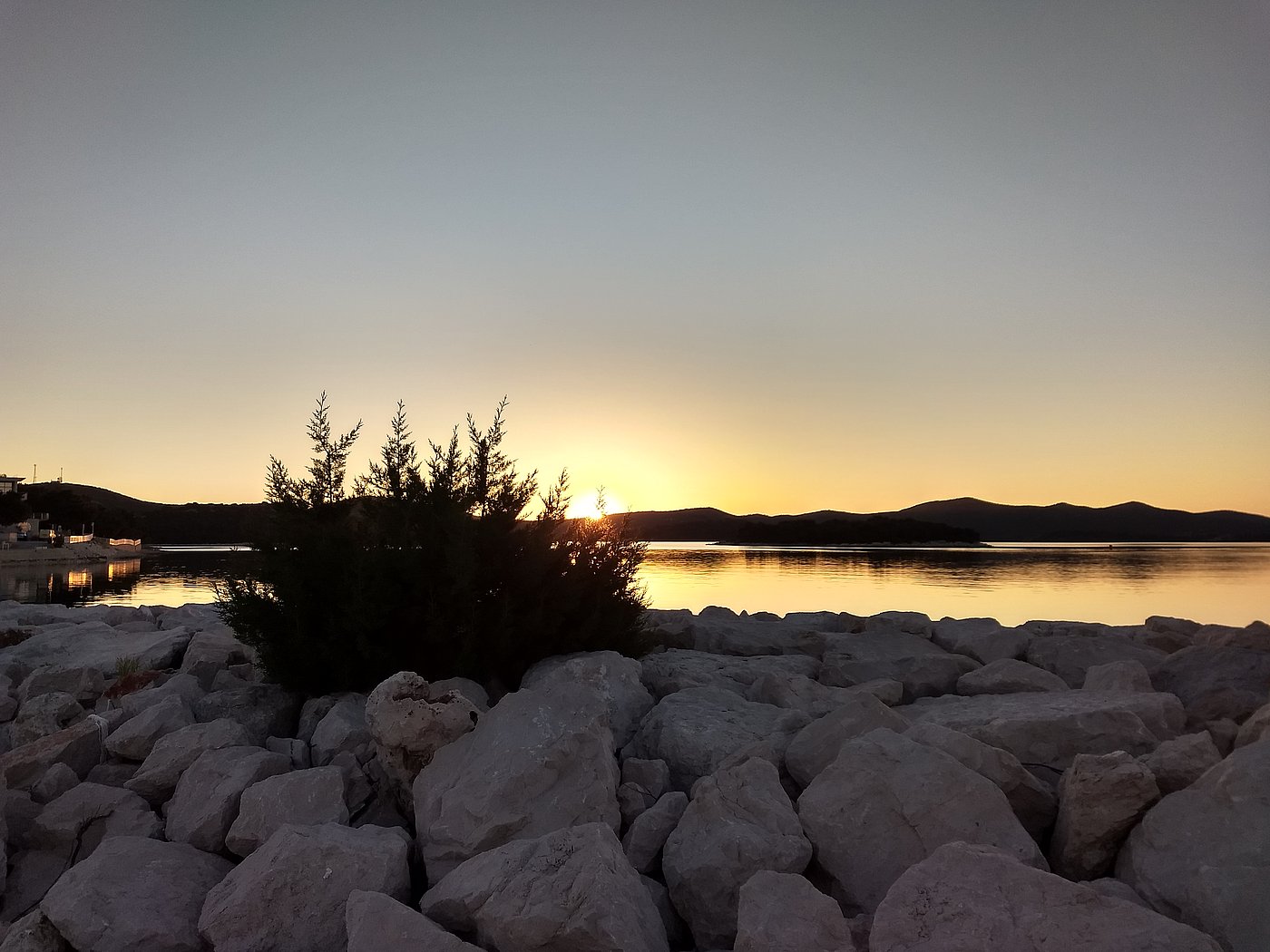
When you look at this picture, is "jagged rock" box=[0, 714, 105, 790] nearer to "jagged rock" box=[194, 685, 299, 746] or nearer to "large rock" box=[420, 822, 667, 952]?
"jagged rock" box=[194, 685, 299, 746]

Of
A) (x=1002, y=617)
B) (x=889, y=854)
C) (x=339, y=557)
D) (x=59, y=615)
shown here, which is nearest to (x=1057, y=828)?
(x=889, y=854)

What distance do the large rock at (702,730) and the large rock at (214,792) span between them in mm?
2274

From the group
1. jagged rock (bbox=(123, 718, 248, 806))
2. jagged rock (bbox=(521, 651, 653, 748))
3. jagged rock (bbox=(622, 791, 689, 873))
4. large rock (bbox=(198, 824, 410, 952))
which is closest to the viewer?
large rock (bbox=(198, 824, 410, 952))

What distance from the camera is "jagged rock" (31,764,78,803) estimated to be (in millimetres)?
5383

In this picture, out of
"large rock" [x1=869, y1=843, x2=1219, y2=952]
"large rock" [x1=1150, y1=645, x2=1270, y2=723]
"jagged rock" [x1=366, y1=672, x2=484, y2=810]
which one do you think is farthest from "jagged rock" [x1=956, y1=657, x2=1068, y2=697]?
"jagged rock" [x1=366, y1=672, x2=484, y2=810]

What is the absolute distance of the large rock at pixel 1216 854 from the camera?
10.9ft

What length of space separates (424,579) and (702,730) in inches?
104

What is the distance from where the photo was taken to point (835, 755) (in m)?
4.79

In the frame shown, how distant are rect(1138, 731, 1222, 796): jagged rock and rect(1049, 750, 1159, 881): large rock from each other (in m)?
0.20

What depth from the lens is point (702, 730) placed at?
547cm

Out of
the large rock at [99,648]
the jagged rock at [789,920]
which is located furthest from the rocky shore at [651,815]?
the large rock at [99,648]

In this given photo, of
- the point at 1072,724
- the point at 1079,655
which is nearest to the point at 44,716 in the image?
the point at 1072,724

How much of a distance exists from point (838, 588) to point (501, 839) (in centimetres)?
2613

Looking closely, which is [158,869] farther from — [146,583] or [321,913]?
[146,583]
